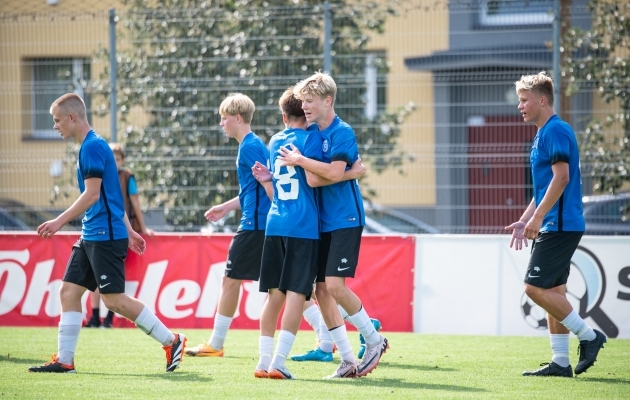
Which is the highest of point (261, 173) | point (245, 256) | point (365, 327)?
point (261, 173)

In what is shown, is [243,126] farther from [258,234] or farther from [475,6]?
[475,6]

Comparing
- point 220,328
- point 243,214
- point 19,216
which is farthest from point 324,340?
point 19,216

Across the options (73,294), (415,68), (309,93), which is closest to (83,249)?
(73,294)

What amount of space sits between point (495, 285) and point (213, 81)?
4.35 meters

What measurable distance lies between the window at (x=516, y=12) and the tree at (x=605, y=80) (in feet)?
1.24

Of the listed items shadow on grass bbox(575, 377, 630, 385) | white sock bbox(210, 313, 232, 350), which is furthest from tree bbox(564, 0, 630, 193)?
white sock bbox(210, 313, 232, 350)

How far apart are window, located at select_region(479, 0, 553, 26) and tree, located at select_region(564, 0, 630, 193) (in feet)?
1.24

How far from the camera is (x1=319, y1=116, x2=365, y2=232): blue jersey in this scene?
21.8 feet

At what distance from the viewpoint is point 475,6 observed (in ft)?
37.9

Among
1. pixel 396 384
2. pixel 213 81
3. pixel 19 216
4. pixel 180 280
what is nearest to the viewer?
pixel 396 384

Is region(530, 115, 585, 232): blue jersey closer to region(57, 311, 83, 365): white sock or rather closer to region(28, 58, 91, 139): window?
region(57, 311, 83, 365): white sock

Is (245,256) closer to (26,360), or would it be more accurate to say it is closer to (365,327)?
(365,327)

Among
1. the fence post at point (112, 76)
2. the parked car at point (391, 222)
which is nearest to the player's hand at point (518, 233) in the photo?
the parked car at point (391, 222)

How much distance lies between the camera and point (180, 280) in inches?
439
